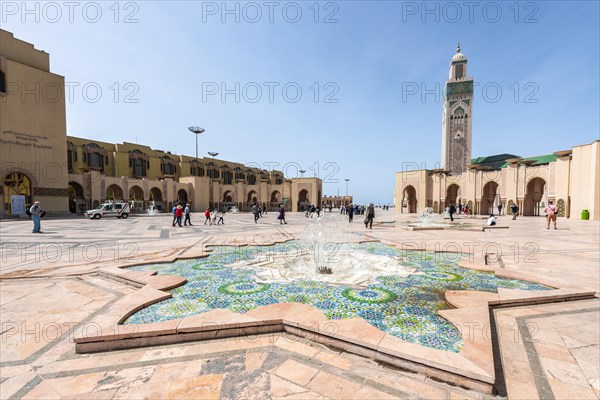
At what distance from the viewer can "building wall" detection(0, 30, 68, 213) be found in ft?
69.6

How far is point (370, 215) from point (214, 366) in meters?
12.3

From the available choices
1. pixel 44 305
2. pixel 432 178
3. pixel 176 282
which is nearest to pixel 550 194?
pixel 432 178

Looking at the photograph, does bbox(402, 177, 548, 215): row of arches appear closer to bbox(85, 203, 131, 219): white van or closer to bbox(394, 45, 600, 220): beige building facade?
bbox(394, 45, 600, 220): beige building facade

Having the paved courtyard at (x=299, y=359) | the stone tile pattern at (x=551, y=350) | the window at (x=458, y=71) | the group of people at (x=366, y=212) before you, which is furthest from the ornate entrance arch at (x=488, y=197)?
the window at (x=458, y=71)

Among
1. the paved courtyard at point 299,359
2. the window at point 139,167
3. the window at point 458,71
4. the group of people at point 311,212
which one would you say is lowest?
the group of people at point 311,212

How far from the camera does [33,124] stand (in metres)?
22.6

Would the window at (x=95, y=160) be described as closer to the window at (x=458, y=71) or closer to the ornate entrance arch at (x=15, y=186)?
the ornate entrance arch at (x=15, y=186)

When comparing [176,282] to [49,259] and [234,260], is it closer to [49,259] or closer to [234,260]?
[234,260]

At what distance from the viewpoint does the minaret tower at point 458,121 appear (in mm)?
52000

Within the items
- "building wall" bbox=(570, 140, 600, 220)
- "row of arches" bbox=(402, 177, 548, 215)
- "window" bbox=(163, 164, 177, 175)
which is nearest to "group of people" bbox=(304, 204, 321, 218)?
"row of arches" bbox=(402, 177, 548, 215)

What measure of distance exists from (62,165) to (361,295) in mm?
31458

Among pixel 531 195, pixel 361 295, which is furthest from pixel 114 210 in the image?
pixel 531 195

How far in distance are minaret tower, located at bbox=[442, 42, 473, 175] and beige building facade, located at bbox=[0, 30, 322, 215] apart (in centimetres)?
3047

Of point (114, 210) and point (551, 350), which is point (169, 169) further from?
point (551, 350)
